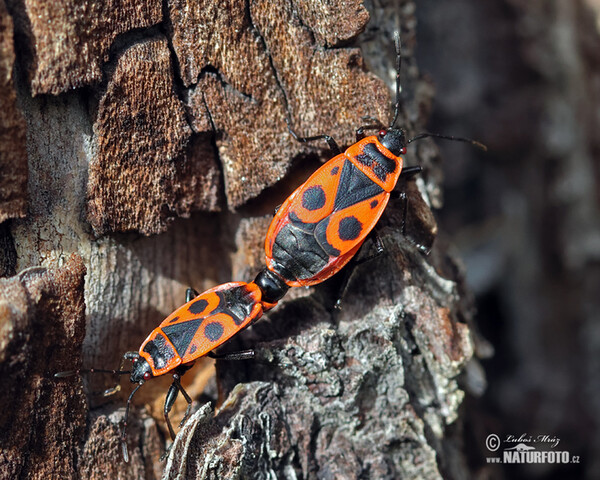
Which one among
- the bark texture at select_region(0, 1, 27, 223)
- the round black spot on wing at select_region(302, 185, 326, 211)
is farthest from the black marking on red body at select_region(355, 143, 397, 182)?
the bark texture at select_region(0, 1, 27, 223)

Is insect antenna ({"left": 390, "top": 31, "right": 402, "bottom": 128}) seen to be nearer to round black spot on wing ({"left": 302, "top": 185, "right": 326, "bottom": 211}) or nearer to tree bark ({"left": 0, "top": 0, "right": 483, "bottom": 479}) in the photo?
tree bark ({"left": 0, "top": 0, "right": 483, "bottom": 479})

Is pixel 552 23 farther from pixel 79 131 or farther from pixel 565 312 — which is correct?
pixel 79 131

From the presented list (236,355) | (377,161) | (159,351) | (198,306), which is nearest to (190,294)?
(198,306)

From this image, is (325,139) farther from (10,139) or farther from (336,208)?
(10,139)

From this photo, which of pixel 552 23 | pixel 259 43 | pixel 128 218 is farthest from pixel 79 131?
pixel 552 23

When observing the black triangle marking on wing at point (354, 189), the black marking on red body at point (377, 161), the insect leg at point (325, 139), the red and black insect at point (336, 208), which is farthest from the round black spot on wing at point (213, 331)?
the black marking on red body at point (377, 161)

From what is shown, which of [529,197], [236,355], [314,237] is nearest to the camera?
[236,355]

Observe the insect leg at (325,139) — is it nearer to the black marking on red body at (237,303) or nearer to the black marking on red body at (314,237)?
the black marking on red body at (314,237)
